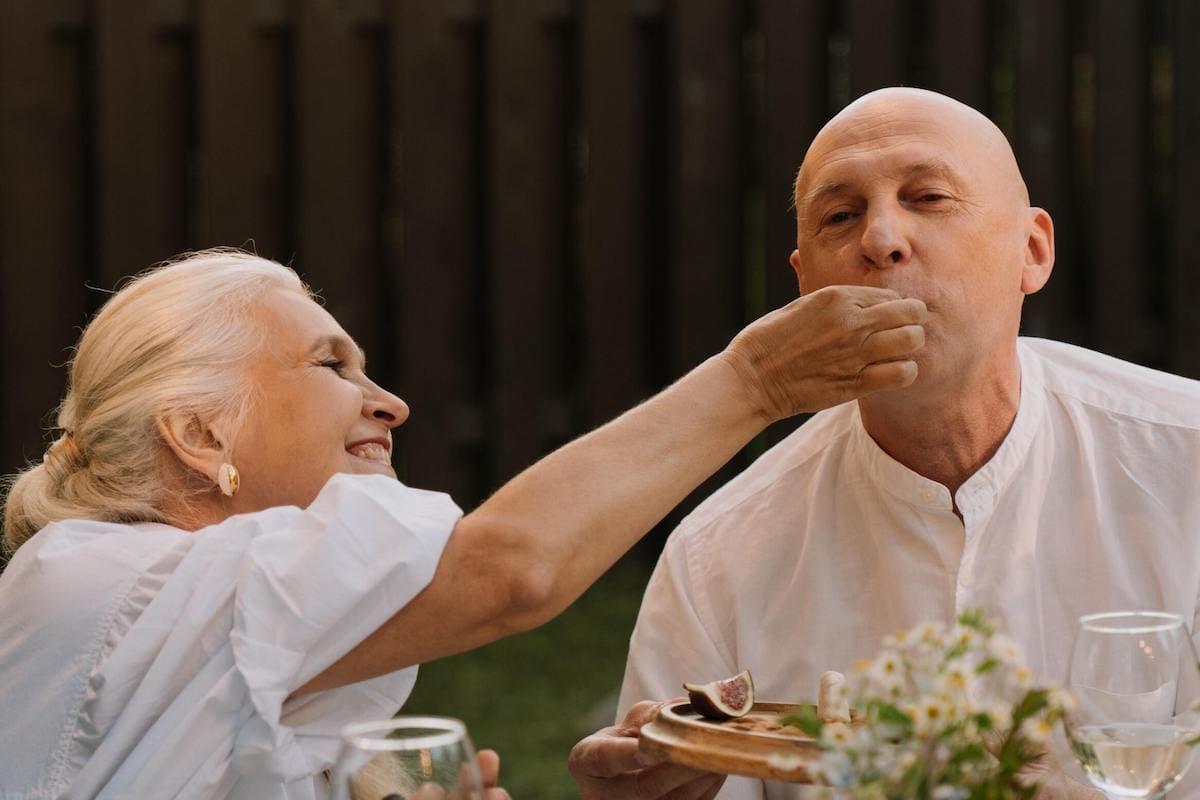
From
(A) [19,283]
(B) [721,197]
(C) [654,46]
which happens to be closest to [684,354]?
(B) [721,197]

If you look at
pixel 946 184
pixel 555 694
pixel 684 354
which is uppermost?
pixel 946 184

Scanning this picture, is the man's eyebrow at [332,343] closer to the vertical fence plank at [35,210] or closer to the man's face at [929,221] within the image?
the man's face at [929,221]

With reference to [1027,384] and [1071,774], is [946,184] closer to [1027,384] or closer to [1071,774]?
[1027,384]

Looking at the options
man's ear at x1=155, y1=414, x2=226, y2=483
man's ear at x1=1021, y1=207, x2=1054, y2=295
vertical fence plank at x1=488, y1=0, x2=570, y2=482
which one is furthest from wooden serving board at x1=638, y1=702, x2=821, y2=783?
vertical fence plank at x1=488, y1=0, x2=570, y2=482

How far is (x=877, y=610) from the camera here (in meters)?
2.90

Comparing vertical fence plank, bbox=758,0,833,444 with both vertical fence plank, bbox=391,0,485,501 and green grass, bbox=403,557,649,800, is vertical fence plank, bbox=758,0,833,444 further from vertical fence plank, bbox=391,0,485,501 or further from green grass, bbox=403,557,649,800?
vertical fence plank, bbox=391,0,485,501

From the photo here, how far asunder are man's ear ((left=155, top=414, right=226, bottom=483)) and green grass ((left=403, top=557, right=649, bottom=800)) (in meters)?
2.66

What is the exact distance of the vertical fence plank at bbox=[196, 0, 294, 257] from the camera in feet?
20.7

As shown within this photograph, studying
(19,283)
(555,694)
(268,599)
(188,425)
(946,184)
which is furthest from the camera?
(19,283)

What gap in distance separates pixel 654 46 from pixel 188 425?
173 inches

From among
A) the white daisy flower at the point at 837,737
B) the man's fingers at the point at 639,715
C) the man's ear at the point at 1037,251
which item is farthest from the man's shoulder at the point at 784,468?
the white daisy flower at the point at 837,737

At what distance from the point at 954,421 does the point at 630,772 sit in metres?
0.93

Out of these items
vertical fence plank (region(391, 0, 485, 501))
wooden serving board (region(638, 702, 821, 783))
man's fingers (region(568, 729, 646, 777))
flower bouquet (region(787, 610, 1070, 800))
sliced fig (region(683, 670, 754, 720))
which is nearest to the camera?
flower bouquet (region(787, 610, 1070, 800))

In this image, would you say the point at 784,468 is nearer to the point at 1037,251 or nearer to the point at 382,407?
the point at 1037,251
